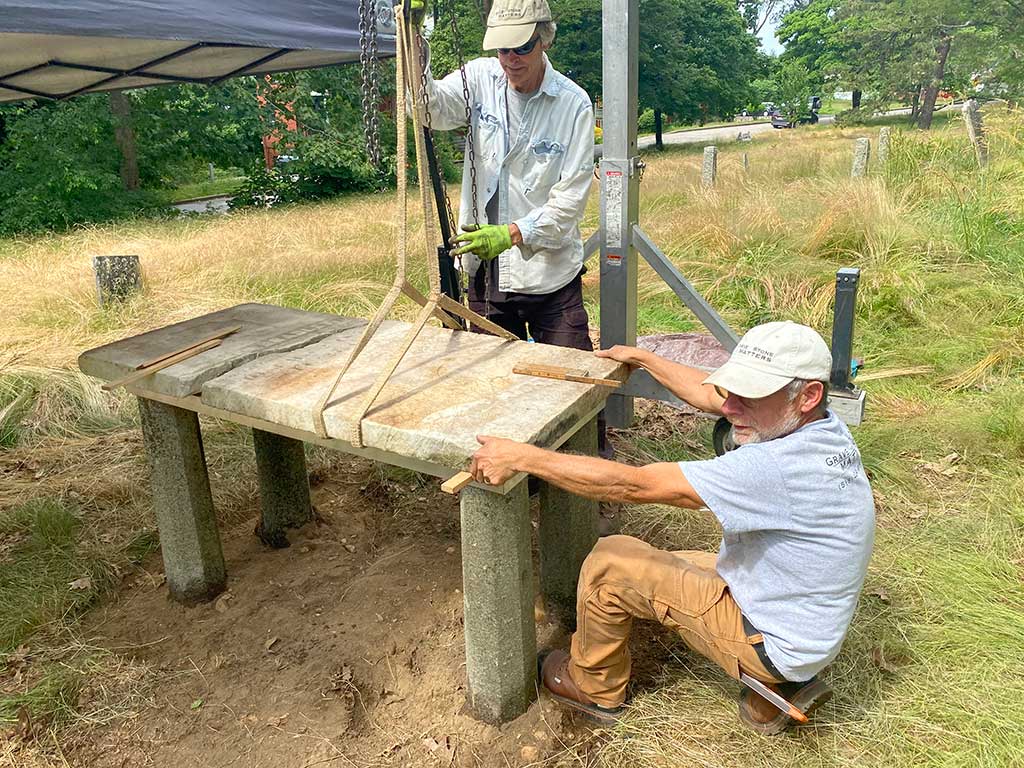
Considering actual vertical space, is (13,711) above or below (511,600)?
below

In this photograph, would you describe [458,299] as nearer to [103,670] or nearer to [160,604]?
[160,604]

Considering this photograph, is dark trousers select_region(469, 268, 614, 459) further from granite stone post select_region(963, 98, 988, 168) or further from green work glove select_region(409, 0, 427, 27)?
granite stone post select_region(963, 98, 988, 168)

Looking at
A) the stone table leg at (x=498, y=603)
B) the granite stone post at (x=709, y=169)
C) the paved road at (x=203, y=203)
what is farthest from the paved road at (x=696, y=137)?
the stone table leg at (x=498, y=603)

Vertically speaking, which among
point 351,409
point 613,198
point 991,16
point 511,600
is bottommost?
point 511,600

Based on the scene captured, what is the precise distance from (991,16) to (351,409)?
28824 mm

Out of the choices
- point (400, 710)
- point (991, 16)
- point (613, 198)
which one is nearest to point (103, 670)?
point (400, 710)

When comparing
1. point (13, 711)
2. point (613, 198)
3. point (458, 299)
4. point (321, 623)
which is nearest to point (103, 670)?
point (13, 711)

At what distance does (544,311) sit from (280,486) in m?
1.44

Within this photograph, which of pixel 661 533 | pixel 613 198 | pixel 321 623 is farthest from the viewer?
pixel 613 198

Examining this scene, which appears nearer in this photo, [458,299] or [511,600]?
[511,600]

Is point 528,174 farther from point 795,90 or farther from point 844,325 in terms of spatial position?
point 795,90

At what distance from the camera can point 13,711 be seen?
2.59 metres

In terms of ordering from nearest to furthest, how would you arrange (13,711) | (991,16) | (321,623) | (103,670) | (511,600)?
(511,600), (13,711), (103,670), (321,623), (991,16)

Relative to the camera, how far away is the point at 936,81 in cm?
2856
